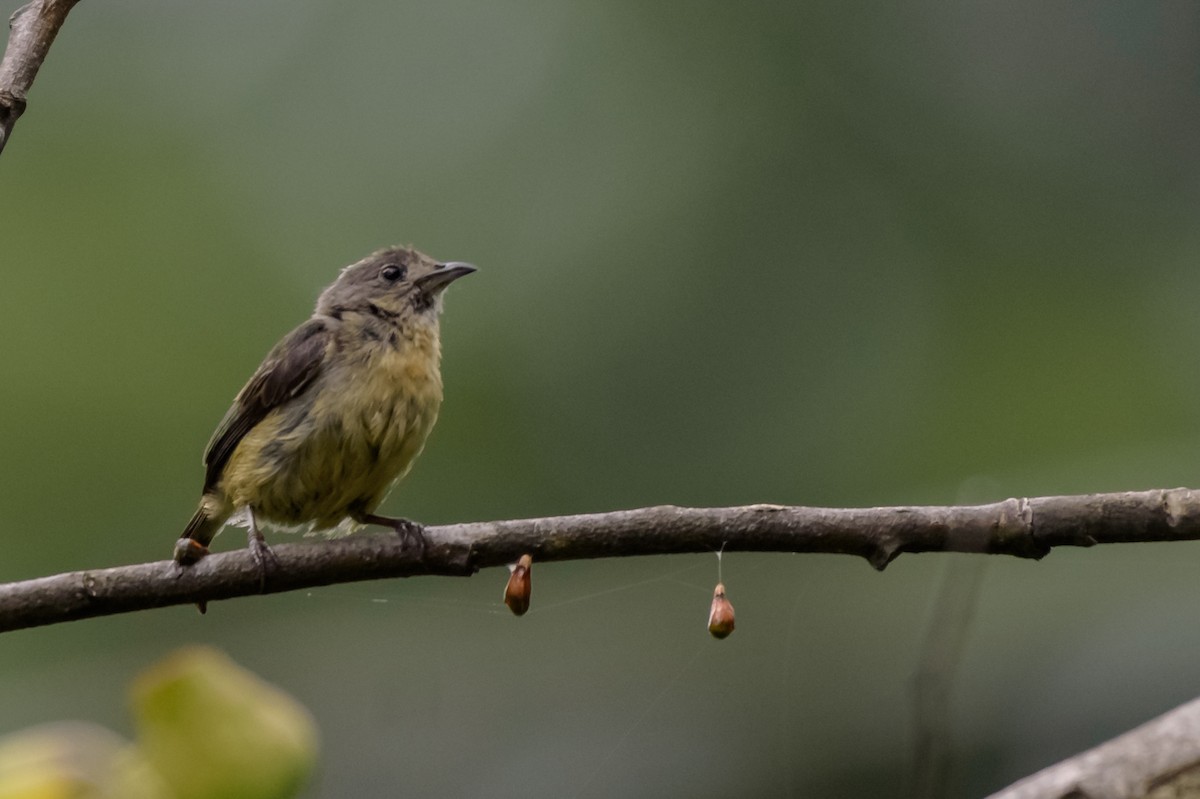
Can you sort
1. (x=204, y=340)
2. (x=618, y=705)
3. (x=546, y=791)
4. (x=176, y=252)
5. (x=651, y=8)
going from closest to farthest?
(x=546, y=791), (x=618, y=705), (x=204, y=340), (x=176, y=252), (x=651, y=8)

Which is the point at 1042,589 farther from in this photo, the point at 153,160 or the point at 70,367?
the point at 153,160

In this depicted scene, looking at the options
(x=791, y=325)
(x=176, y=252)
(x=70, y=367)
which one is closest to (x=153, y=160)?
(x=176, y=252)

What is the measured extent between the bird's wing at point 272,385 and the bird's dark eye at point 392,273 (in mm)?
423

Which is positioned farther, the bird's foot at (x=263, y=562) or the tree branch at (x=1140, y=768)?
the bird's foot at (x=263, y=562)

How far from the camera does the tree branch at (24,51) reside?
2.41m

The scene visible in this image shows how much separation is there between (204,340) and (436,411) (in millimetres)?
6216

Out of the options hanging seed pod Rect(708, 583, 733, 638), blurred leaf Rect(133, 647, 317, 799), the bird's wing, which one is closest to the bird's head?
the bird's wing

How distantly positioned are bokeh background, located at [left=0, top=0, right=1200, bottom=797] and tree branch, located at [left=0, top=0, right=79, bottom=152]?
1681 mm

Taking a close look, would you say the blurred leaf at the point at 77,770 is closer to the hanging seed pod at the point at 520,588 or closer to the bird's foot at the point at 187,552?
the hanging seed pod at the point at 520,588

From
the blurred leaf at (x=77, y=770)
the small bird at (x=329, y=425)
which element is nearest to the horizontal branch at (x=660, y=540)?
the small bird at (x=329, y=425)

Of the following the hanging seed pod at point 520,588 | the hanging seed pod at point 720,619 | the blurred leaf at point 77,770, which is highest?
the hanging seed pod at point 720,619

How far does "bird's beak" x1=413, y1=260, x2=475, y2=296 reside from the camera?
196 inches

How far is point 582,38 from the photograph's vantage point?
14.2 meters

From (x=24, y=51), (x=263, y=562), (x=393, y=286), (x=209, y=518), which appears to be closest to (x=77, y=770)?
(x=24, y=51)
